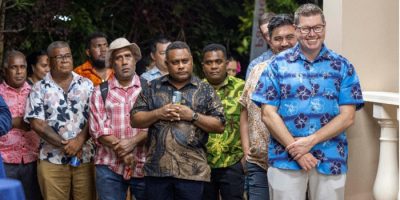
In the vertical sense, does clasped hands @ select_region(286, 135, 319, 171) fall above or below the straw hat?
below

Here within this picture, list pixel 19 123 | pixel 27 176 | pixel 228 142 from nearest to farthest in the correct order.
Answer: pixel 228 142 < pixel 19 123 < pixel 27 176

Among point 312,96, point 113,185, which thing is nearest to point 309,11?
point 312,96

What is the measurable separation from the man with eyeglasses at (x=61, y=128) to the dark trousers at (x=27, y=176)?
317 mm

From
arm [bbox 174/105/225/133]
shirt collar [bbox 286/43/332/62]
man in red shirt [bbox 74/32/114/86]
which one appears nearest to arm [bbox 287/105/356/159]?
shirt collar [bbox 286/43/332/62]

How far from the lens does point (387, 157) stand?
261 inches

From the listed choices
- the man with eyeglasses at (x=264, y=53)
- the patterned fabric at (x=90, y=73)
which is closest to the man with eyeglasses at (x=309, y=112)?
the man with eyeglasses at (x=264, y=53)

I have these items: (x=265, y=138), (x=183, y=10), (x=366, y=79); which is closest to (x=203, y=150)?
(x=265, y=138)

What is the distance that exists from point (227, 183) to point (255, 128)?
1.04 meters

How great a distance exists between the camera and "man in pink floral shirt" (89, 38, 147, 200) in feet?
26.0

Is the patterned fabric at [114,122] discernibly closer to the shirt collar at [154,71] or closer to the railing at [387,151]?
the shirt collar at [154,71]

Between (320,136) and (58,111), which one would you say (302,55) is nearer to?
(320,136)

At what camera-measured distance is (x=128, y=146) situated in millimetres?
7883

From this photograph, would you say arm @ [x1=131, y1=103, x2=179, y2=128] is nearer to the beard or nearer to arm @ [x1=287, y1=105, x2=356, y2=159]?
arm @ [x1=287, y1=105, x2=356, y2=159]

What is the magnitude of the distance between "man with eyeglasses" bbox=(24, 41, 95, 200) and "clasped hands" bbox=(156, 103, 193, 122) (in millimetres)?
1427
